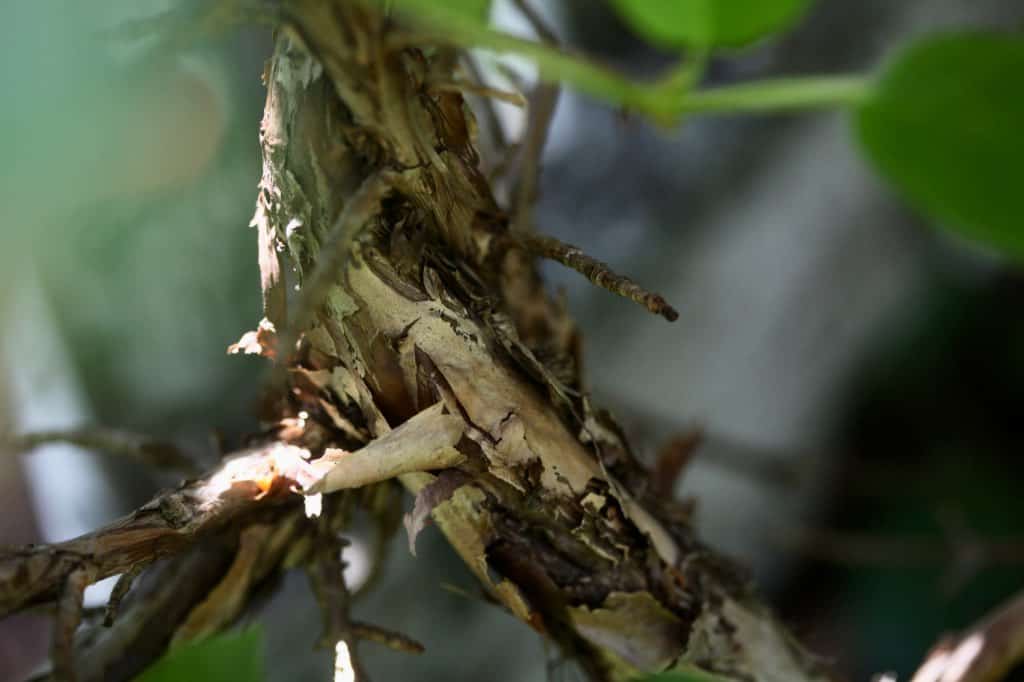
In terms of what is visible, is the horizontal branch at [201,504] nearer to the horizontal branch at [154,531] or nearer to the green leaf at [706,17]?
the horizontal branch at [154,531]

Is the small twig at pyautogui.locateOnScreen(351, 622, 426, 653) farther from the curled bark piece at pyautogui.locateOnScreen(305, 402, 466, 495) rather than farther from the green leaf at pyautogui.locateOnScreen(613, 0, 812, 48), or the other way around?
the green leaf at pyautogui.locateOnScreen(613, 0, 812, 48)

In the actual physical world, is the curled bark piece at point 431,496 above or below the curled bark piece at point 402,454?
below

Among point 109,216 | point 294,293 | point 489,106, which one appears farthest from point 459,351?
point 109,216

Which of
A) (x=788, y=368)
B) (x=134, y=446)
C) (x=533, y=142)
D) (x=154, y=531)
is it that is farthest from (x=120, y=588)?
(x=788, y=368)

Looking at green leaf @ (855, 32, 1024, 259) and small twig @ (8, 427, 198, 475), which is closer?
green leaf @ (855, 32, 1024, 259)

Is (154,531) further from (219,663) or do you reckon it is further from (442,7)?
(442,7)

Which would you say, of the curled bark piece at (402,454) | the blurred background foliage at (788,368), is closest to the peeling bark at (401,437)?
the curled bark piece at (402,454)

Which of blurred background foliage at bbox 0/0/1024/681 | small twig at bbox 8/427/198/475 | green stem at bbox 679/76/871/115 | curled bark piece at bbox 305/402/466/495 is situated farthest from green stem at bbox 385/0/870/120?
blurred background foliage at bbox 0/0/1024/681
